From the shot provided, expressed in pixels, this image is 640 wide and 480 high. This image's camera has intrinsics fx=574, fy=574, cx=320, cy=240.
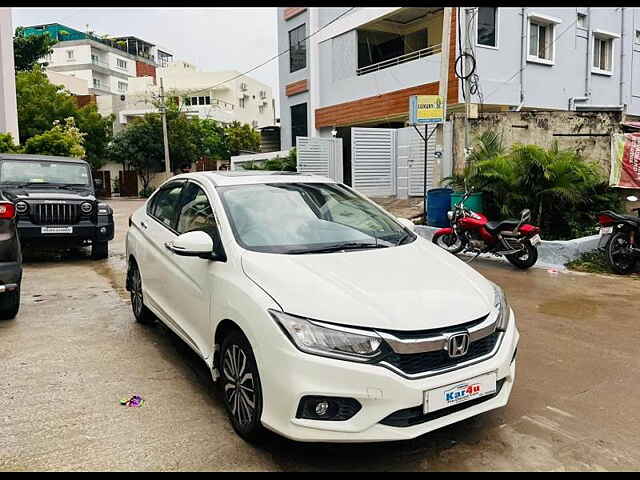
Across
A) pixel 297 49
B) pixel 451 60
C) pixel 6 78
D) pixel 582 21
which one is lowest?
pixel 451 60

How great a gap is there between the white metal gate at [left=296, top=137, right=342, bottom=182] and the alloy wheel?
1317 cm

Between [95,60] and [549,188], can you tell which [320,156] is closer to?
[549,188]

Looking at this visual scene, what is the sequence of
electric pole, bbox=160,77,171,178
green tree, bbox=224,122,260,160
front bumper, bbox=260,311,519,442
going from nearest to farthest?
front bumper, bbox=260,311,519,442 < electric pole, bbox=160,77,171,178 < green tree, bbox=224,122,260,160

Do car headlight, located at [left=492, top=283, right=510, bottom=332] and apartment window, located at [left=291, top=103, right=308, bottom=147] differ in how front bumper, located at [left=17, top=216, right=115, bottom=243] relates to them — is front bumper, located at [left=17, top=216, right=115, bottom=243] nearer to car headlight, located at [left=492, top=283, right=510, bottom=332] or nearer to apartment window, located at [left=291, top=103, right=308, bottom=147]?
car headlight, located at [left=492, top=283, right=510, bottom=332]

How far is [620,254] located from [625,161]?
2366 millimetres

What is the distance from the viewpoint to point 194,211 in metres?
4.41

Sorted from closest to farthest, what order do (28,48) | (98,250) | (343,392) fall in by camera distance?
(343,392), (98,250), (28,48)

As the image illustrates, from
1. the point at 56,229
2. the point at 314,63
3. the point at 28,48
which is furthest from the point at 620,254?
the point at 28,48

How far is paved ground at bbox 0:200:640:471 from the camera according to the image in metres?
3.06

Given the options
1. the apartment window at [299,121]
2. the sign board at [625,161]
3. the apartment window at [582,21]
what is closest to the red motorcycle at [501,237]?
the sign board at [625,161]

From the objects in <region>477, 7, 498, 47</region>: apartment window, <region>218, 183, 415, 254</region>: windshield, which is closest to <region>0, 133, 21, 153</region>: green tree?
<region>477, 7, 498, 47</region>: apartment window

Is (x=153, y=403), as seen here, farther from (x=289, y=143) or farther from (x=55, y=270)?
(x=289, y=143)

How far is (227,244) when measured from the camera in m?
3.65

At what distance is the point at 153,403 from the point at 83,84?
5688 centimetres
